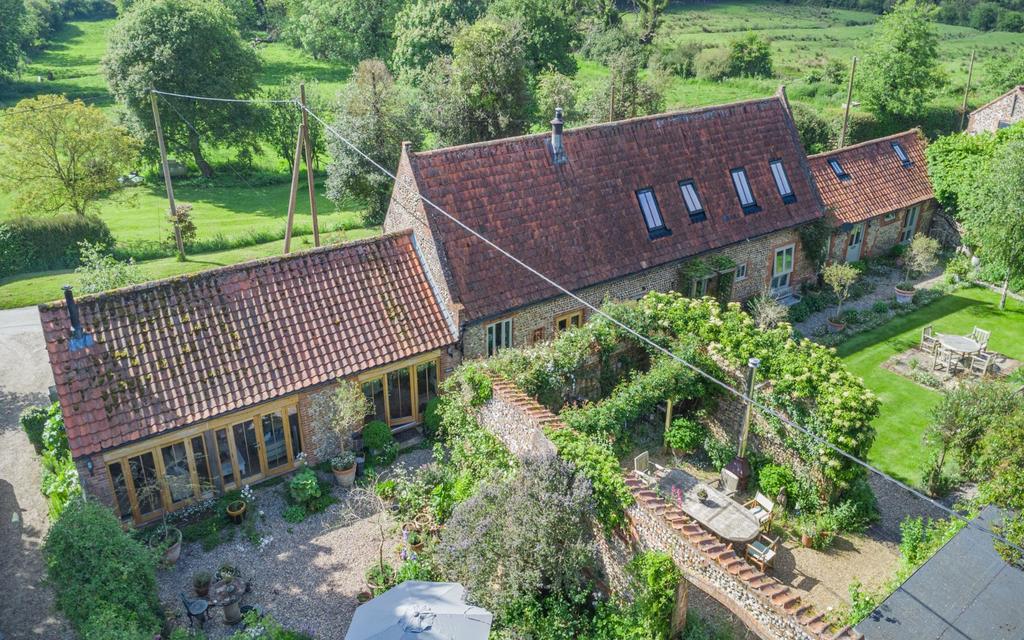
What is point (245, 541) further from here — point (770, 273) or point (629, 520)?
point (770, 273)

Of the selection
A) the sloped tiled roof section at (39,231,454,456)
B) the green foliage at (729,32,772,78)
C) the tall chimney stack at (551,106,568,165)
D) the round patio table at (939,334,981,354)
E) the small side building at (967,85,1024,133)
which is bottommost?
the round patio table at (939,334,981,354)

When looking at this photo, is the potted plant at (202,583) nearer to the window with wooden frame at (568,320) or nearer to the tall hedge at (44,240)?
the window with wooden frame at (568,320)

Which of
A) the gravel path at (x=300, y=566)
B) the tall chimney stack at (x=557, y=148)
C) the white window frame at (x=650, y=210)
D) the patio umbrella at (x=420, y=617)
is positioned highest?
the tall chimney stack at (x=557, y=148)

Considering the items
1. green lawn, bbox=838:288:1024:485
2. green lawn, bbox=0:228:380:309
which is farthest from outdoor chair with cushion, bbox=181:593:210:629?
green lawn, bbox=0:228:380:309

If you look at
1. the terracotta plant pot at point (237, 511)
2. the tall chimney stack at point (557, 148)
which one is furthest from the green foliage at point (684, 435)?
the terracotta plant pot at point (237, 511)

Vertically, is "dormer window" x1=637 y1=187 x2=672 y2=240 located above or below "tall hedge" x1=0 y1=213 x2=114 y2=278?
above

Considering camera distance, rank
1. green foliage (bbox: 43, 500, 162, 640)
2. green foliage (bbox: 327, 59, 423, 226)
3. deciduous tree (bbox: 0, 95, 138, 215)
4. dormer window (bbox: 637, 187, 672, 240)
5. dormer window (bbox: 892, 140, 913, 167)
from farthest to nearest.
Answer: deciduous tree (bbox: 0, 95, 138, 215), green foliage (bbox: 327, 59, 423, 226), dormer window (bbox: 892, 140, 913, 167), dormer window (bbox: 637, 187, 672, 240), green foliage (bbox: 43, 500, 162, 640)

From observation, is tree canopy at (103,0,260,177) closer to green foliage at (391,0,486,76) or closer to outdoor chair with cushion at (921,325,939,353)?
green foliage at (391,0,486,76)
